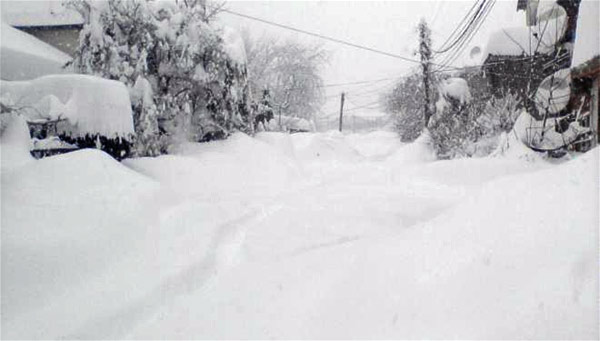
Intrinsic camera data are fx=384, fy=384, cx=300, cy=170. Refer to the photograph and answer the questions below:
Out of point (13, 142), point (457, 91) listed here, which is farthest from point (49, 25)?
point (457, 91)

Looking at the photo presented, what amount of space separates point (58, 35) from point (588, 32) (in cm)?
1740

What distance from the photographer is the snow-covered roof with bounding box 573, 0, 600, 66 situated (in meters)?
4.25

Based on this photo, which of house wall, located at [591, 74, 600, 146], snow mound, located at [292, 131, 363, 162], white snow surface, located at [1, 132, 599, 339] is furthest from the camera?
snow mound, located at [292, 131, 363, 162]

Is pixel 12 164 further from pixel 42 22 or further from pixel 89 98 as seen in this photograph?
pixel 42 22

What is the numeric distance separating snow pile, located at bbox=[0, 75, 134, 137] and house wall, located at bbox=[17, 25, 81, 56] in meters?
10.9

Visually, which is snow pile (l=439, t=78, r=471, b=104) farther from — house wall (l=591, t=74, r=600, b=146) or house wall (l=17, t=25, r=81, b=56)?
house wall (l=17, t=25, r=81, b=56)

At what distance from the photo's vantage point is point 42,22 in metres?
15.1

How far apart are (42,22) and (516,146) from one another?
1715 centimetres

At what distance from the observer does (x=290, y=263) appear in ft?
11.9

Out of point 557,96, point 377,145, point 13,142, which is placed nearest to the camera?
point 13,142

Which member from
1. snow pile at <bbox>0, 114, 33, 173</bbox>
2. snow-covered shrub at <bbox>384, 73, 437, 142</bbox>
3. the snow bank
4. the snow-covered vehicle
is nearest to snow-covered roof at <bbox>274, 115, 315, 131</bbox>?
snow-covered shrub at <bbox>384, 73, 437, 142</bbox>

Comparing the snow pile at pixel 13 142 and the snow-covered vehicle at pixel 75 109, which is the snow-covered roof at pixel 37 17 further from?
the snow pile at pixel 13 142

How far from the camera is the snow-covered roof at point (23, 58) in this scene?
461 inches

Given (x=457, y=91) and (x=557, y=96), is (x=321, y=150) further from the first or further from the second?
(x=557, y=96)
